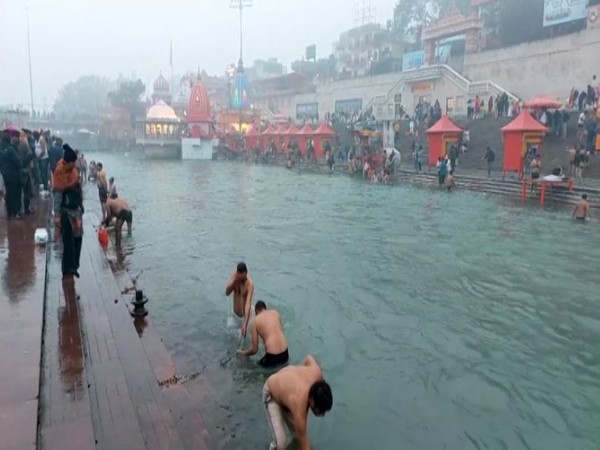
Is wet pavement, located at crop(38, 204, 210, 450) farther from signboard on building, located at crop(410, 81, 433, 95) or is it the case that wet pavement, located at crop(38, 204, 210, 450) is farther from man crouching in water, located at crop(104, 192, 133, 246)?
signboard on building, located at crop(410, 81, 433, 95)

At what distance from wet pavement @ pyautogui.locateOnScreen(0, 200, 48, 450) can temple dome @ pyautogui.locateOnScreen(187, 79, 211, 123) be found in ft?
169

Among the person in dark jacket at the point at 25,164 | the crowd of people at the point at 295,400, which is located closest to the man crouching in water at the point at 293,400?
the crowd of people at the point at 295,400

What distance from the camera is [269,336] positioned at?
6180mm

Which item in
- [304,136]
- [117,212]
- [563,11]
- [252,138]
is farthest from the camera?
[252,138]

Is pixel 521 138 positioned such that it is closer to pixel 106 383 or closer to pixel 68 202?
pixel 68 202

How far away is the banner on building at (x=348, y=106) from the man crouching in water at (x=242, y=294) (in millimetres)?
44898

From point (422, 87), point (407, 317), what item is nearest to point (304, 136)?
point (422, 87)

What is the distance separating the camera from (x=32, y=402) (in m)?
4.00

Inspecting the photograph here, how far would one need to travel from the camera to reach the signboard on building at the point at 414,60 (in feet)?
154

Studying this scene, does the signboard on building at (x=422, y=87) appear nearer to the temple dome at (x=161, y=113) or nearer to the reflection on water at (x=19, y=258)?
the temple dome at (x=161, y=113)

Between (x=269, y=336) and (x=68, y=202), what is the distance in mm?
3240

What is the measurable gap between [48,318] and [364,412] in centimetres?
370

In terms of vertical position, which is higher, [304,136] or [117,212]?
[304,136]

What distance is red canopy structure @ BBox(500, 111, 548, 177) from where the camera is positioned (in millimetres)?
21312
